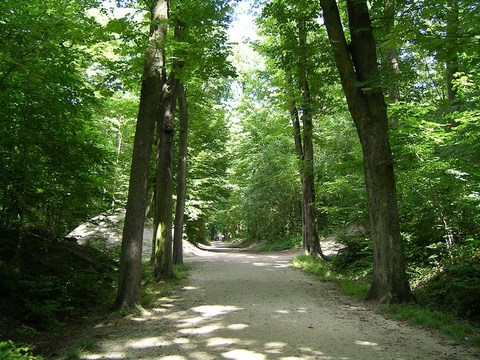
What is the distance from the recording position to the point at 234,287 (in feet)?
34.0

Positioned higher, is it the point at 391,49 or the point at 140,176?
the point at 391,49

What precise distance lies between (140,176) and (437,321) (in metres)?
5.87

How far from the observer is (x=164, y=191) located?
1164 centimetres

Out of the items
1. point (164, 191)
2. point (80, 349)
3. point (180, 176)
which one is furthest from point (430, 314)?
point (180, 176)

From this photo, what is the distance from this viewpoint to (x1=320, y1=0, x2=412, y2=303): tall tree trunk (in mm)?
7883

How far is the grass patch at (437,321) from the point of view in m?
5.55

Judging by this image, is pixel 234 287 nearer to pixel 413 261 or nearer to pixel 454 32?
pixel 413 261

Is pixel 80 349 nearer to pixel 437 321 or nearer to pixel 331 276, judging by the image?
pixel 437 321

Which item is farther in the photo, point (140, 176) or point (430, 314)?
point (140, 176)

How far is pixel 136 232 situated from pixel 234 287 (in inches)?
152

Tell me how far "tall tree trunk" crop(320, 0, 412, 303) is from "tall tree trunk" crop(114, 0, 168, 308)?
12.6ft

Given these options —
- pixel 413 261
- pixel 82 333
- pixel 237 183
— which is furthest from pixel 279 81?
pixel 237 183

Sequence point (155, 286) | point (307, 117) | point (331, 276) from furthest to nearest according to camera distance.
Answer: point (307, 117), point (331, 276), point (155, 286)

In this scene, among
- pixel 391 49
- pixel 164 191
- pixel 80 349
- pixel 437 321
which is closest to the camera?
pixel 80 349
